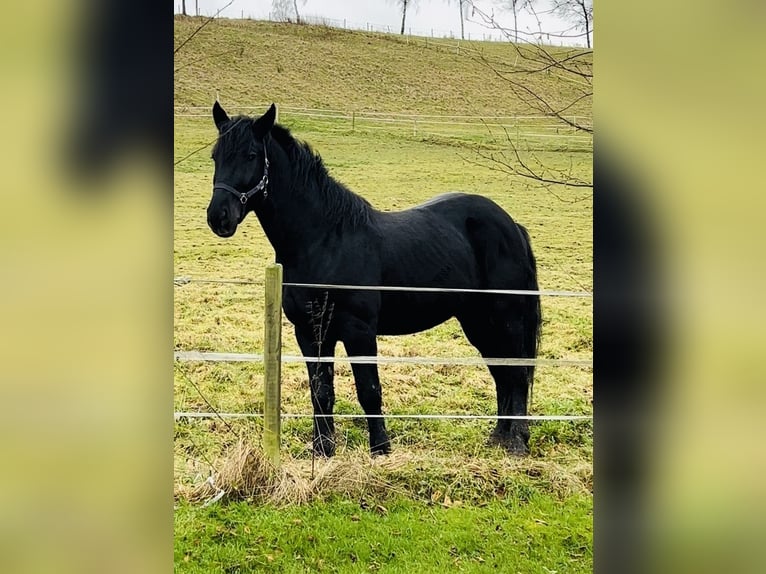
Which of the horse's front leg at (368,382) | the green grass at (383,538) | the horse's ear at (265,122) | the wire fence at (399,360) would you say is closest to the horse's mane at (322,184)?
the horse's ear at (265,122)

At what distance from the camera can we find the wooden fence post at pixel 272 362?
112 inches

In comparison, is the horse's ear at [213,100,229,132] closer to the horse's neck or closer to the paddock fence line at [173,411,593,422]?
the horse's neck

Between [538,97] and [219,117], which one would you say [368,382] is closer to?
[219,117]

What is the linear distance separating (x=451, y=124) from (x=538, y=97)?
0.45 meters

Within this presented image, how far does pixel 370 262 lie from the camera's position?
3088 millimetres

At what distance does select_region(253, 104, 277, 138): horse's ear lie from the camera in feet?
8.95

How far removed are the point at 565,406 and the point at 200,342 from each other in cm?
185

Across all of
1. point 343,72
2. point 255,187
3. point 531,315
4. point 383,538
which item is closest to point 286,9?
point 343,72

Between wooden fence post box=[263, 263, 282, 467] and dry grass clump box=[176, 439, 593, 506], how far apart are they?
0.08 m

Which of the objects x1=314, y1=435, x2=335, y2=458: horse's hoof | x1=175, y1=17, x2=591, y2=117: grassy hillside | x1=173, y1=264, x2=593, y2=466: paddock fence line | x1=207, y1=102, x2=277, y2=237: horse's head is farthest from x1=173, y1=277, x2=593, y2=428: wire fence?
x1=175, y1=17, x2=591, y2=117: grassy hillside

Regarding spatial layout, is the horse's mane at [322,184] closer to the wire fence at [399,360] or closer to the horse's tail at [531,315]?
the wire fence at [399,360]

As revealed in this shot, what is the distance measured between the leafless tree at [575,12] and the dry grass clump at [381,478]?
1.97 m
